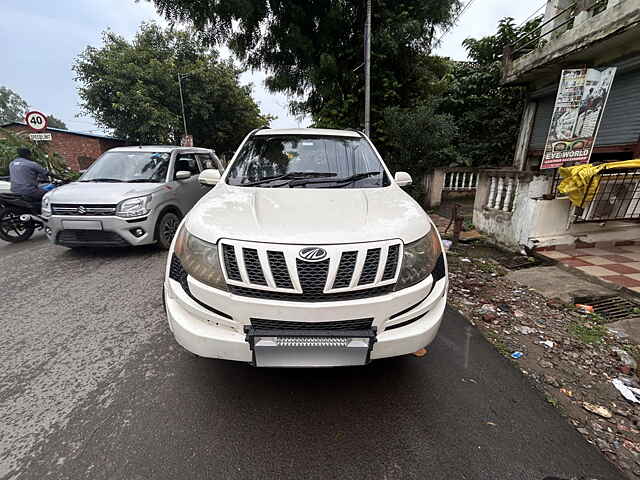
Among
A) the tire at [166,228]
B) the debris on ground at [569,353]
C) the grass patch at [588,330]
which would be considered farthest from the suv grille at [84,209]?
the grass patch at [588,330]

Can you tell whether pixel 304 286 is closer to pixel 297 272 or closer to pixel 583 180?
pixel 297 272

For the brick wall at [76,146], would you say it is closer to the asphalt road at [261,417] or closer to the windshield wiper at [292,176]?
the asphalt road at [261,417]

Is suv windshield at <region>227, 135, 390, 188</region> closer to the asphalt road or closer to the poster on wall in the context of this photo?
the asphalt road

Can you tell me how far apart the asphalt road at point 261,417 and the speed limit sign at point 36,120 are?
843 centimetres

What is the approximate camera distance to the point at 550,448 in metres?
1.50

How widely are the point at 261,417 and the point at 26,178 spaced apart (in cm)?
632

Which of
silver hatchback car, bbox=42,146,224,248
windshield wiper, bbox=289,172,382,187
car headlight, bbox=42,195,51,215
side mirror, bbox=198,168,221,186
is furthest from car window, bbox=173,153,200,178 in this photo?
windshield wiper, bbox=289,172,382,187

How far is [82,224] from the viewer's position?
3879mm

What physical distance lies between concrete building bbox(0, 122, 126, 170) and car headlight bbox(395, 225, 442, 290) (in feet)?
67.2

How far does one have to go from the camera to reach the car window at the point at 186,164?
5.09m

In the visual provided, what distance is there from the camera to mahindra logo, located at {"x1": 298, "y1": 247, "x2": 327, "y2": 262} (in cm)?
145

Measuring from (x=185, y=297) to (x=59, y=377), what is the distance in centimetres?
129

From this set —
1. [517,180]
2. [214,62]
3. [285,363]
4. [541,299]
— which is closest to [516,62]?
[517,180]

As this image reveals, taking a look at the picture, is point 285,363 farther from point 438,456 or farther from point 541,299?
point 541,299
